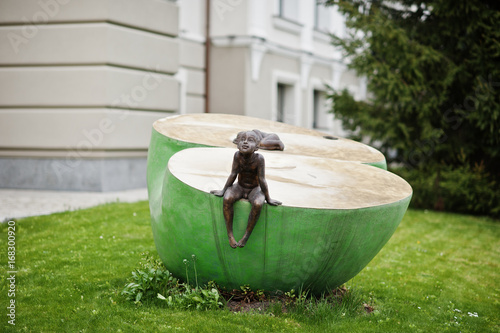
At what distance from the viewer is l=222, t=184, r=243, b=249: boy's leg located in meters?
3.43

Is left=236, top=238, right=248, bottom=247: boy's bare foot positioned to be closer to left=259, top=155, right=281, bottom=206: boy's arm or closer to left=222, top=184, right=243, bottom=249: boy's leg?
left=222, top=184, right=243, bottom=249: boy's leg

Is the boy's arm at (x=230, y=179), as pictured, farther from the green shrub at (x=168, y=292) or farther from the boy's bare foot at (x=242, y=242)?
the green shrub at (x=168, y=292)

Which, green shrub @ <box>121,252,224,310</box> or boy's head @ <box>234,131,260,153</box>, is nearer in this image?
boy's head @ <box>234,131,260,153</box>

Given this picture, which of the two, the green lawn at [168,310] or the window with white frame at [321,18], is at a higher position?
the window with white frame at [321,18]

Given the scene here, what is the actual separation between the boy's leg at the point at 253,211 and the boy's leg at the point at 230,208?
61 millimetres

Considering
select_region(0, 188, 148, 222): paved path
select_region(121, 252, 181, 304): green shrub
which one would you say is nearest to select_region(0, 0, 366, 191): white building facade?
select_region(0, 188, 148, 222): paved path

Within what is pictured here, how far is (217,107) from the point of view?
12602 mm

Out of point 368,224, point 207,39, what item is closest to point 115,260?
point 368,224

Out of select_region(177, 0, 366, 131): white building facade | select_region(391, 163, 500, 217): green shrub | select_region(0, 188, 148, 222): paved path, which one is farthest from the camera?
select_region(177, 0, 366, 131): white building facade

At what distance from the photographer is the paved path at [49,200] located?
7375 mm

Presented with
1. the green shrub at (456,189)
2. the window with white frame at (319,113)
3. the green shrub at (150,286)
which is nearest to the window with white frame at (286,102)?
the window with white frame at (319,113)

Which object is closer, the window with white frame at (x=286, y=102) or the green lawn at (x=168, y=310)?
the green lawn at (x=168, y=310)

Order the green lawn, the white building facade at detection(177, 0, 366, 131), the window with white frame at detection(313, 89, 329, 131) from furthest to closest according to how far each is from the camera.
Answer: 1. the window with white frame at detection(313, 89, 329, 131)
2. the white building facade at detection(177, 0, 366, 131)
3. the green lawn

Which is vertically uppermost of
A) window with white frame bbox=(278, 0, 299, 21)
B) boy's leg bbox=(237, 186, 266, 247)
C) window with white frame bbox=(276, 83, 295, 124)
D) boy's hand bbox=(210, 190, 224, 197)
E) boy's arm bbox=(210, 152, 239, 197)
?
window with white frame bbox=(278, 0, 299, 21)
